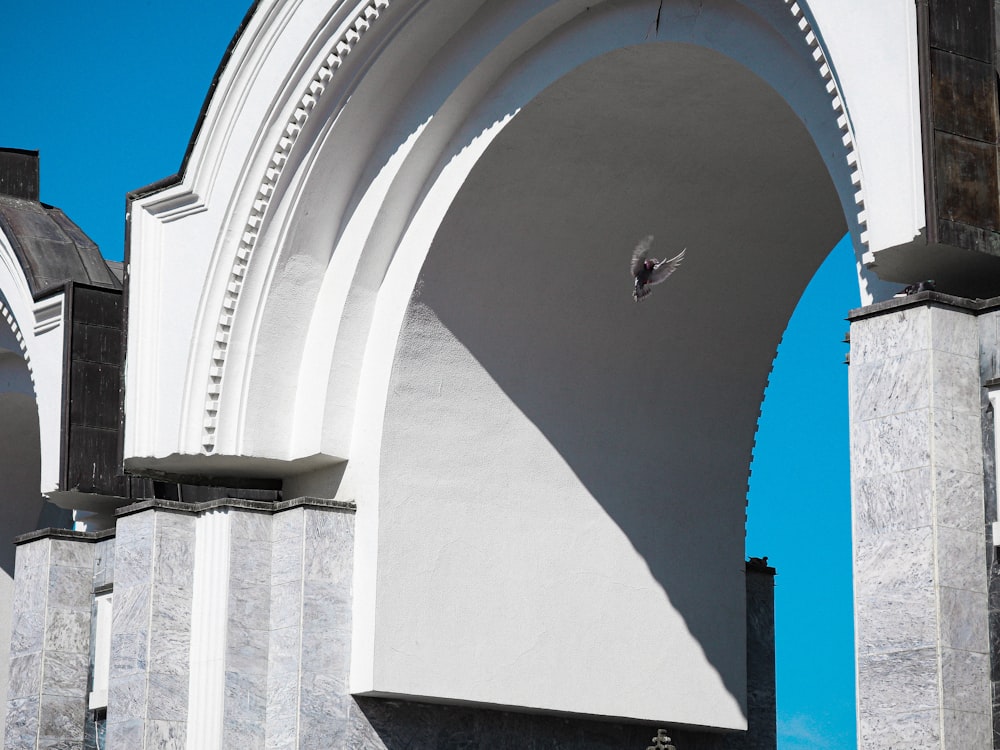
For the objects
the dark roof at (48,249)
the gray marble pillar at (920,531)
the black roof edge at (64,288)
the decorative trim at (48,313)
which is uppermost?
the dark roof at (48,249)

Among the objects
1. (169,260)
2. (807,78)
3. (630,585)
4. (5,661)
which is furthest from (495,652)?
(5,661)

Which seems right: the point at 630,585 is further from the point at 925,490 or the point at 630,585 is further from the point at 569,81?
the point at 925,490

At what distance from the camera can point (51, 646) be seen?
457 inches

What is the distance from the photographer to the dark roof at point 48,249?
12.3m

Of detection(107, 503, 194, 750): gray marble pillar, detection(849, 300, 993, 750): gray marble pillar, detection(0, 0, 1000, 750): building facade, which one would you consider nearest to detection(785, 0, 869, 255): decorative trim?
detection(849, 300, 993, 750): gray marble pillar

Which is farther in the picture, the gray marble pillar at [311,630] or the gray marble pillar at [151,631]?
the gray marble pillar at [151,631]

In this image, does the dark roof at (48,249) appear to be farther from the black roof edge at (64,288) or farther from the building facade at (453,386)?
the building facade at (453,386)

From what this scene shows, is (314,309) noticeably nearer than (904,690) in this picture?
No

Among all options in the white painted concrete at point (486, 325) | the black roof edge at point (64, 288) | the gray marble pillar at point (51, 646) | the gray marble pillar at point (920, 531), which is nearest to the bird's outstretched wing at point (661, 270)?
the white painted concrete at point (486, 325)

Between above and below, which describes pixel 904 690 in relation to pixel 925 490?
below

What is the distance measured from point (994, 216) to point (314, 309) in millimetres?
4894

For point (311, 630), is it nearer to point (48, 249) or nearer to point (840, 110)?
point (48, 249)

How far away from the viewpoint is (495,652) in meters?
9.99

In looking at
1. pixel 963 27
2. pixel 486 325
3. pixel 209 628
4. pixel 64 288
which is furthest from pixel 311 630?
pixel 963 27
